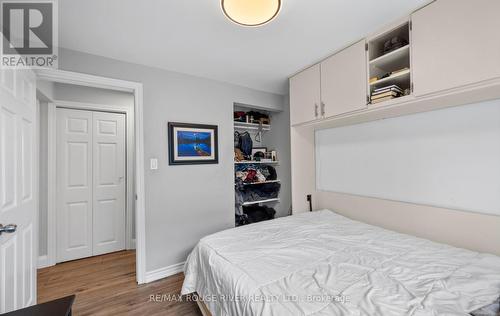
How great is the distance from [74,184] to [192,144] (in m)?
1.81

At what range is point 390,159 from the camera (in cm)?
204

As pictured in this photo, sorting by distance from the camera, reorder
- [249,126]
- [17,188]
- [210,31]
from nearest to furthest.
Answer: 1. [17,188]
2. [210,31]
3. [249,126]

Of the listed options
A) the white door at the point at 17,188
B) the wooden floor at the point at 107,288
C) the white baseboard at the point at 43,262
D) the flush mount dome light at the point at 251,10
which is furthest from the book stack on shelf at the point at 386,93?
the white baseboard at the point at 43,262

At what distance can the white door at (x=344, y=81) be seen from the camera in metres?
1.90

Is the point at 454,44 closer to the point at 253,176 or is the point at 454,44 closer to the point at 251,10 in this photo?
the point at 251,10

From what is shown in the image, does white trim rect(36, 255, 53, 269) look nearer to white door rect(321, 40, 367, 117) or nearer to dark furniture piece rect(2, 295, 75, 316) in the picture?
dark furniture piece rect(2, 295, 75, 316)

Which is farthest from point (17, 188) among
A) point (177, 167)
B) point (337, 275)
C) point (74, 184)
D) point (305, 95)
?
point (305, 95)

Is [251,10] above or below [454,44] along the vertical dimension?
above

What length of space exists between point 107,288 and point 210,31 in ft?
8.79

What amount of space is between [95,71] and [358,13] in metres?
2.39

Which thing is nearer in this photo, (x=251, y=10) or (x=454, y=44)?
(x=251, y=10)

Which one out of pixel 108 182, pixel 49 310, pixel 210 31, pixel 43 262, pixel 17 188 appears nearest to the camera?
pixel 49 310

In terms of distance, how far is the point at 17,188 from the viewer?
136cm

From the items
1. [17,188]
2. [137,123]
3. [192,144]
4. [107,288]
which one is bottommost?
[107,288]
